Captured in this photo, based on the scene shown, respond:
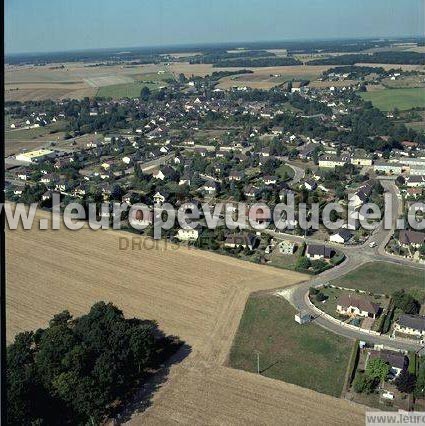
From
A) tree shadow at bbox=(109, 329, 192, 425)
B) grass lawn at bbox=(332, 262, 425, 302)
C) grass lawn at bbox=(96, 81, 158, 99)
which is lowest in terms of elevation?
tree shadow at bbox=(109, 329, 192, 425)

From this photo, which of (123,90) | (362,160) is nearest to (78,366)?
(362,160)

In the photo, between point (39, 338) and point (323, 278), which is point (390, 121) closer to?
point (323, 278)

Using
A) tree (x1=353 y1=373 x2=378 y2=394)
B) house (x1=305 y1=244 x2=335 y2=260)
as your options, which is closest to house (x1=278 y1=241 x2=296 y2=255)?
house (x1=305 y1=244 x2=335 y2=260)

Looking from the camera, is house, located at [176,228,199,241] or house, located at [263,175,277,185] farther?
house, located at [263,175,277,185]

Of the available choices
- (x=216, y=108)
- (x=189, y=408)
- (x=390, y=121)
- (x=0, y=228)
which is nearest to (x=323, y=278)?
(x=189, y=408)

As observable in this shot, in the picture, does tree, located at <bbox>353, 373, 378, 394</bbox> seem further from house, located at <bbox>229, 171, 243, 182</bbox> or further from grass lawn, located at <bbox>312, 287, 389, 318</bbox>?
house, located at <bbox>229, 171, 243, 182</bbox>

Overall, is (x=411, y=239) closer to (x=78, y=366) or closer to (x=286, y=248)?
(x=286, y=248)

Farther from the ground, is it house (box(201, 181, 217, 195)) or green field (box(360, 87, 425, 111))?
green field (box(360, 87, 425, 111))
